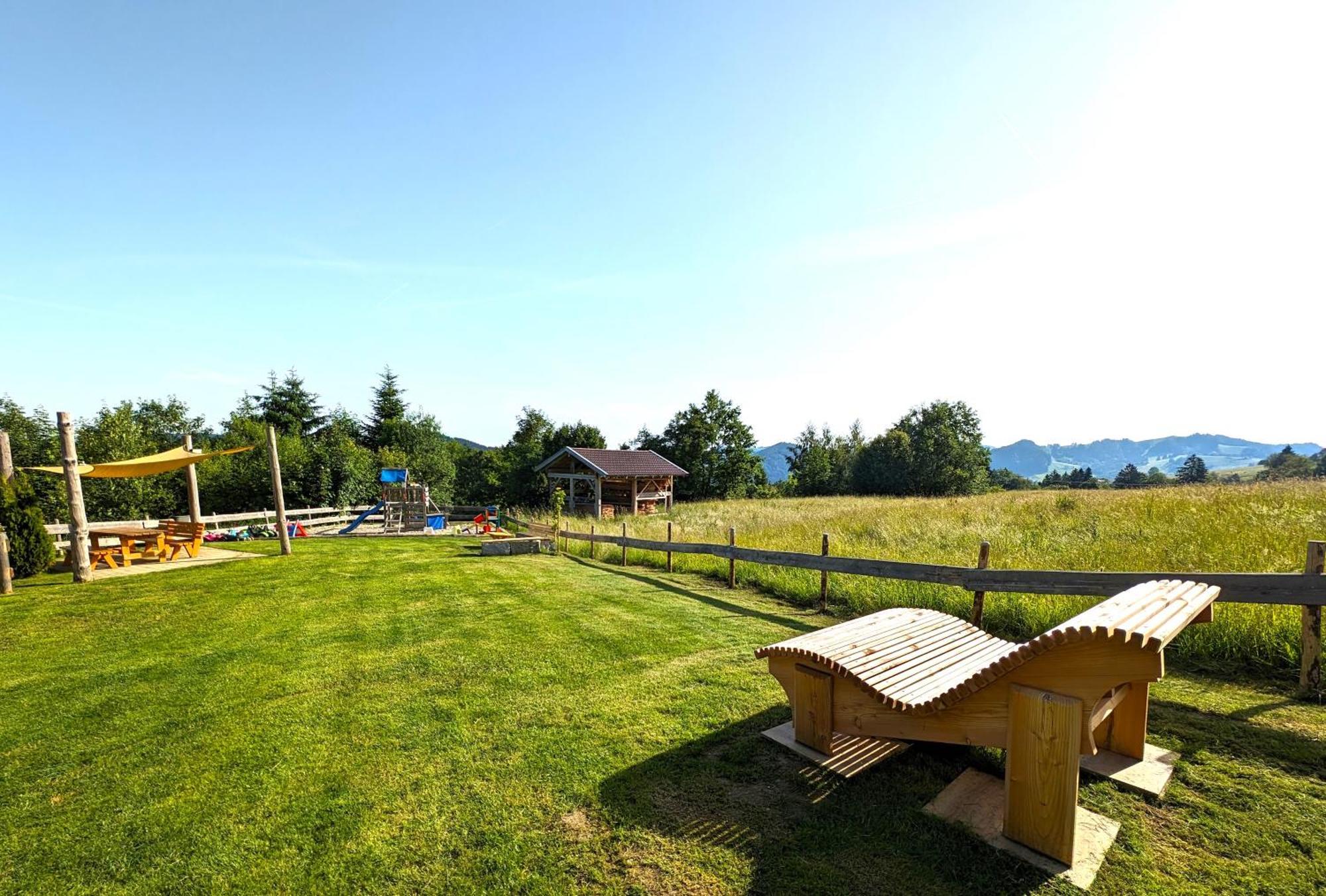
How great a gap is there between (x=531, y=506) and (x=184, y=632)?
29414 millimetres

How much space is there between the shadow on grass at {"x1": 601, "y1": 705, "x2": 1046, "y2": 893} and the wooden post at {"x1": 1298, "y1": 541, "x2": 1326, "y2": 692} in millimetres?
3229

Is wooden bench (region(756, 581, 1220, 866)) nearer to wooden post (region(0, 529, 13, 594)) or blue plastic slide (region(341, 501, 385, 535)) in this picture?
wooden post (region(0, 529, 13, 594))

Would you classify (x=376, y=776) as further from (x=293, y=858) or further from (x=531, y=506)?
(x=531, y=506)

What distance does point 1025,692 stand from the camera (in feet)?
8.96

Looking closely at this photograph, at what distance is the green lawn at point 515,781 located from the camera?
274 centimetres

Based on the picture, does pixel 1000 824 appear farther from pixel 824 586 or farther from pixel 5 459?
pixel 5 459

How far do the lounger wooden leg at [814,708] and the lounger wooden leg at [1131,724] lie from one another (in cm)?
187

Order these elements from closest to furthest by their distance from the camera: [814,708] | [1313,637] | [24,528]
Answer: [814,708] < [1313,637] < [24,528]

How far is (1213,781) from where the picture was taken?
131 inches

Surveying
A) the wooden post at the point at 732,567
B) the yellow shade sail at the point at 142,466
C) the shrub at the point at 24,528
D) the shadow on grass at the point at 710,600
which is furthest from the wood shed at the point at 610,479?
the shrub at the point at 24,528

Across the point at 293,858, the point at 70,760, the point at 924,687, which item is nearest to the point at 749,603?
the point at 924,687

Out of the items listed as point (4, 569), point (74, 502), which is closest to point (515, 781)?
point (4, 569)

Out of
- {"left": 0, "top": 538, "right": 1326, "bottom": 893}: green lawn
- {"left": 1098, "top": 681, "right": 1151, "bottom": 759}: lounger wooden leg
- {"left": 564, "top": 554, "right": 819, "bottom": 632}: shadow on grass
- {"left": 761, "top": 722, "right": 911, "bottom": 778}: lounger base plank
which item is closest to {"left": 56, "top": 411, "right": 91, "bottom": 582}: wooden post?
{"left": 0, "top": 538, "right": 1326, "bottom": 893}: green lawn

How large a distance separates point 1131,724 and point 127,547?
17.4 meters
